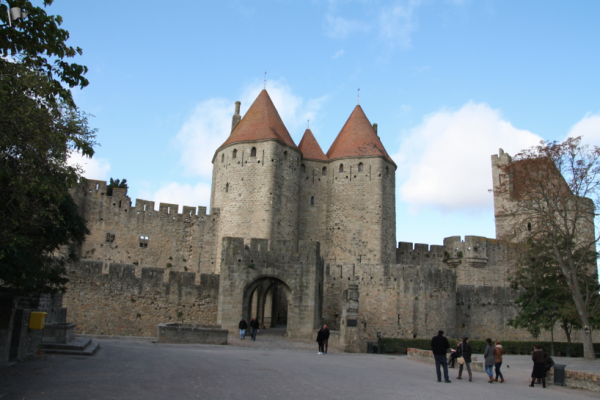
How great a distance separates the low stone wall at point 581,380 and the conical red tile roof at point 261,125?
76.4ft

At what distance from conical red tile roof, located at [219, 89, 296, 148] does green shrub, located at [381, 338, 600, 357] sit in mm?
15713

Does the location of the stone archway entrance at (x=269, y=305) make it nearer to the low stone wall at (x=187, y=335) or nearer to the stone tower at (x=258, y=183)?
the stone tower at (x=258, y=183)

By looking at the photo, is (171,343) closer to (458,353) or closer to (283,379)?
(283,379)

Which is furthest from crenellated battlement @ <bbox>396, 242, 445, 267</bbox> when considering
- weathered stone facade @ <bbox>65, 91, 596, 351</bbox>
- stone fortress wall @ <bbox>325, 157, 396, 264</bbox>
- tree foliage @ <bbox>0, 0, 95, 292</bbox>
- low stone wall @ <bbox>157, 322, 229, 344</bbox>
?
tree foliage @ <bbox>0, 0, 95, 292</bbox>

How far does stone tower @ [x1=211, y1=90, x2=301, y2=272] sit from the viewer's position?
3234 cm

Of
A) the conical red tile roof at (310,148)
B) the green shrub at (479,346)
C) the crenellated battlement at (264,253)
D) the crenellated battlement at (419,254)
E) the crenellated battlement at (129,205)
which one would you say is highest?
the conical red tile roof at (310,148)

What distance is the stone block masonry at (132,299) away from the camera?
22.4 metres

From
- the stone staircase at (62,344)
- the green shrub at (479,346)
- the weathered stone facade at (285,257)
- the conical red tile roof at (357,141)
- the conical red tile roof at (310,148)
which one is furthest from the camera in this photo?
the conical red tile roof at (310,148)

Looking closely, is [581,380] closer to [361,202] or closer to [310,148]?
[361,202]

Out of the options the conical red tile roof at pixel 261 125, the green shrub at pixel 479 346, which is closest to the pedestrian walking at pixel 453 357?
the green shrub at pixel 479 346

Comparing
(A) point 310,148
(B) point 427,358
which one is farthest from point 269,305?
(B) point 427,358

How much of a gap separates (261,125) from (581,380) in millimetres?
25392

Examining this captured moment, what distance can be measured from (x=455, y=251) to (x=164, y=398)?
32426mm

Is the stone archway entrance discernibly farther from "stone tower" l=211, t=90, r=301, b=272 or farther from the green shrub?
the green shrub
